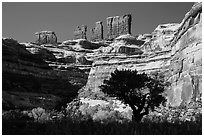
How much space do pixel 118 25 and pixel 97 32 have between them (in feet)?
31.0

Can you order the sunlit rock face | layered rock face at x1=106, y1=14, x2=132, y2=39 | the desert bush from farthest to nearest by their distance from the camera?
layered rock face at x1=106, y1=14, x2=132, y2=39 → the sunlit rock face → the desert bush

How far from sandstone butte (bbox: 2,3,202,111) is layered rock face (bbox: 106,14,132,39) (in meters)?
52.8

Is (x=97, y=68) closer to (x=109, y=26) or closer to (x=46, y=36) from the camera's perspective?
(x=46, y=36)

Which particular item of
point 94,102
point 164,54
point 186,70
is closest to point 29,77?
point 94,102

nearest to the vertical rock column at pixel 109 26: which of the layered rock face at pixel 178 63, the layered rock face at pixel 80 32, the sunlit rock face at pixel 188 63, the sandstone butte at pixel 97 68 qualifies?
the layered rock face at pixel 80 32

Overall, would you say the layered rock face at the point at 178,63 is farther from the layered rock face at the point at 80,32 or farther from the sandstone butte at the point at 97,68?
the layered rock face at the point at 80,32

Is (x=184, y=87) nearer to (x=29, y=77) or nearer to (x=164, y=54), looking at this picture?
(x=164, y=54)

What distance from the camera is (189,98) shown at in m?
46.2

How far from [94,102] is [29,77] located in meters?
16.4

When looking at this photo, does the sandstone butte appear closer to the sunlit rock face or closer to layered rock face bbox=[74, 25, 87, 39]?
the sunlit rock face

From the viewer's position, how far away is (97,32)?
5896 inches

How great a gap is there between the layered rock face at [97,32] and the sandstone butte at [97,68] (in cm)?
5335

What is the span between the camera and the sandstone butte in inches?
1903

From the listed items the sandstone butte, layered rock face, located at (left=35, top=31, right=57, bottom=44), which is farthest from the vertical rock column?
the sandstone butte
